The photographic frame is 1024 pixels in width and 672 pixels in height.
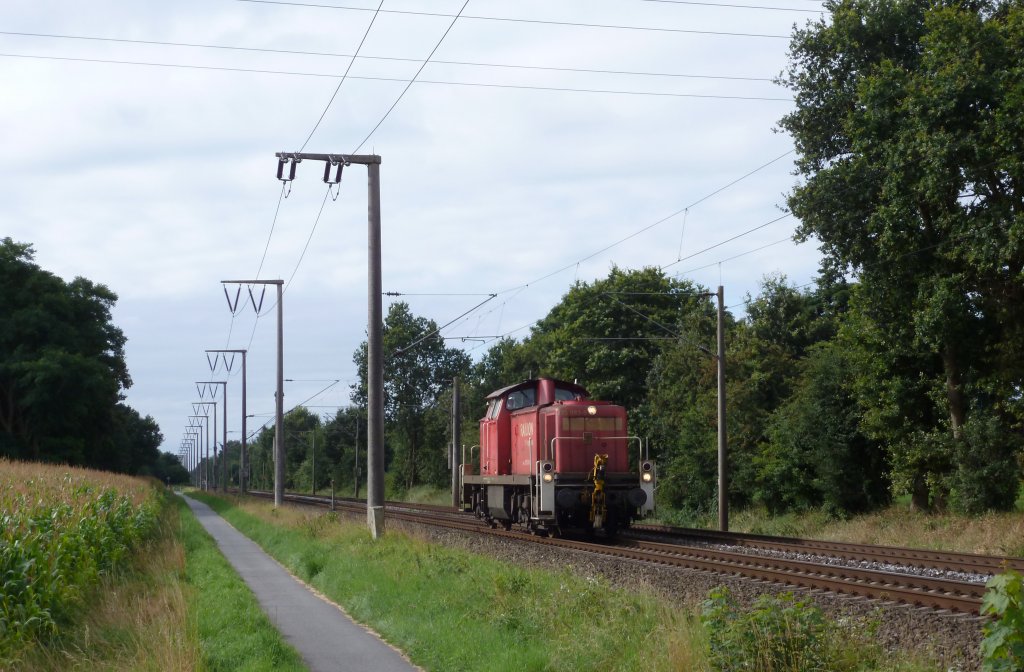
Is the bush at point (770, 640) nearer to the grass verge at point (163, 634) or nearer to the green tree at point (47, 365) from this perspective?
the grass verge at point (163, 634)

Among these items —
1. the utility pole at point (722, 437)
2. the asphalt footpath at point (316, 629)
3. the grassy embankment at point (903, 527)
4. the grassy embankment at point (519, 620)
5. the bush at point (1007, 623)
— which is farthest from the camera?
the utility pole at point (722, 437)

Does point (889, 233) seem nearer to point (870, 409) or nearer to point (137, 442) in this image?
point (870, 409)

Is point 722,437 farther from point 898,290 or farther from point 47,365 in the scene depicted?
point 47,365

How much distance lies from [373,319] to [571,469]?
6114mm

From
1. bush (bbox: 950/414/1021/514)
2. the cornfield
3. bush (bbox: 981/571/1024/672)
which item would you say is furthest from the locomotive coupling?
bush (bbox: 981/571/1024/672)

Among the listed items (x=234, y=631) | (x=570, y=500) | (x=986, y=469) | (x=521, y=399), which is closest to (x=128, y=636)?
(x=234, y=631)

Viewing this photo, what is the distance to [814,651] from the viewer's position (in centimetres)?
832

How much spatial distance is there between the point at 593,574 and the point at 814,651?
277 inches

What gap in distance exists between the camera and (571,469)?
82.3 feet

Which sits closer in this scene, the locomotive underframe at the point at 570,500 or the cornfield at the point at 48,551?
the cornfield at the point at 48,551

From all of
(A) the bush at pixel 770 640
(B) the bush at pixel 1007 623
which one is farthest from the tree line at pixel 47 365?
(B) the bush at pixel 1007 623

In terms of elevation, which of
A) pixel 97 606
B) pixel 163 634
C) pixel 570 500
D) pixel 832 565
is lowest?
pixel 832 565

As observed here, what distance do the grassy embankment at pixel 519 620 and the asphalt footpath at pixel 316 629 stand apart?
0.29 meters

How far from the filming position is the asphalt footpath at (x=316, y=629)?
11.7m
